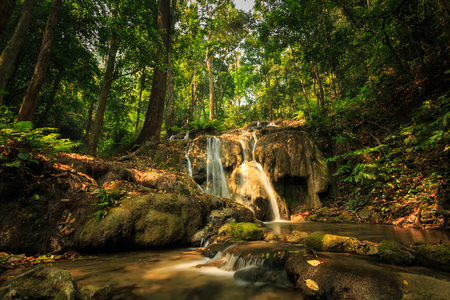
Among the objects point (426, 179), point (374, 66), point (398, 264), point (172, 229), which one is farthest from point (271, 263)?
point (374, 66)

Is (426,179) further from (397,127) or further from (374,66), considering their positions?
(374,66)

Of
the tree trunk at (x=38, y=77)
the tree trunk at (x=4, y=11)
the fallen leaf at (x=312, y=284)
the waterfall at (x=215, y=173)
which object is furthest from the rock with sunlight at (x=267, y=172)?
the tree trunk at (x=4, y=11)

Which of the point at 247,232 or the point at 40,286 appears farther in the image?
the point at 247,232

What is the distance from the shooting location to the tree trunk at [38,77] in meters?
6.00

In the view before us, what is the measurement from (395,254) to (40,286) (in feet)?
14.3

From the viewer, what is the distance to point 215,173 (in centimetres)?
1091

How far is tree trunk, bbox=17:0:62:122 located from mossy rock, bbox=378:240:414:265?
9287mm

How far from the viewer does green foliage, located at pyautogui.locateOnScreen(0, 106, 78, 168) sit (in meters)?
3.62

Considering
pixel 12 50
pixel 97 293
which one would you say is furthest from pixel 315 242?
pixel 12 50

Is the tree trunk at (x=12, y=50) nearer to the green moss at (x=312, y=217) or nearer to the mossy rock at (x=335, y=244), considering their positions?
the mossy rock at (x=335, y=244)

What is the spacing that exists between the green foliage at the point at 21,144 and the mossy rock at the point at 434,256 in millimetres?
6544

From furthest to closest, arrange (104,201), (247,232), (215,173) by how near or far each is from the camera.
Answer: (215,173) < (247,232) < (104,201)

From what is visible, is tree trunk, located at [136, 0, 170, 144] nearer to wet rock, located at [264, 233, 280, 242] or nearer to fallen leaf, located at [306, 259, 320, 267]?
wet rock, located at [264, 233, 280, 242]

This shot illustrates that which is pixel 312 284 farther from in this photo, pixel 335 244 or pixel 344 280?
pixel 335 244
